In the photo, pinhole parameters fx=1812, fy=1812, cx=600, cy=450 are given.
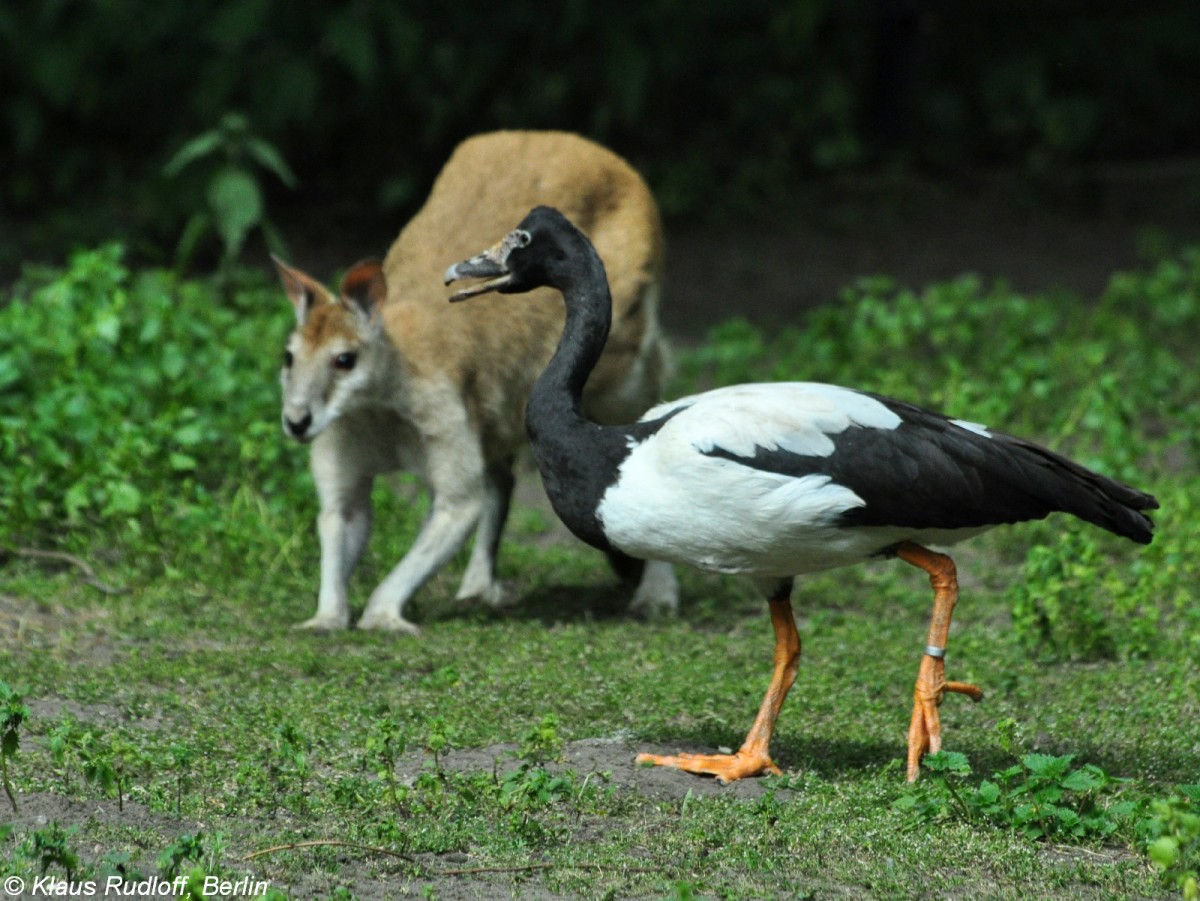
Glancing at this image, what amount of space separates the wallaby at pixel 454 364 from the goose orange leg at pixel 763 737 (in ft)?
6.23

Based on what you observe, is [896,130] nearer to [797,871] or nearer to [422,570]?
[422,570]

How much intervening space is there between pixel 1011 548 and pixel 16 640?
160 inches

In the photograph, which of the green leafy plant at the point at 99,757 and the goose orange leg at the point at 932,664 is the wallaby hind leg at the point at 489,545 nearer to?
the green leafy plant at the point at 99,757

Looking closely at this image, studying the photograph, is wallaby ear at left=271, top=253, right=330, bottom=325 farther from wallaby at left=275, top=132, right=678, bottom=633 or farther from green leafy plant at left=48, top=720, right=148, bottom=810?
green leafy plant at left=48, top=720, right=148, bottom=810

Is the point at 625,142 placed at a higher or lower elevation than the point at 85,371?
higher

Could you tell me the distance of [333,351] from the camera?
6.79 m

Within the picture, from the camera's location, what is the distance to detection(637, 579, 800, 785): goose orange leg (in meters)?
5.05

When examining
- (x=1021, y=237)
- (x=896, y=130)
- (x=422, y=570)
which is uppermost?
(x=896, y=130)

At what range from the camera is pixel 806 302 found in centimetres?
1196

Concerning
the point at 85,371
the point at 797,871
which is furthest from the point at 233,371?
the point at 797,871

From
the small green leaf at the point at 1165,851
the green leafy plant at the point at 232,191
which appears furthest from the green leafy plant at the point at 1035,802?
the green leafy plant at the point at 232,191

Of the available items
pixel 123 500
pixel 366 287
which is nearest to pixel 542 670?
pixel 366 287

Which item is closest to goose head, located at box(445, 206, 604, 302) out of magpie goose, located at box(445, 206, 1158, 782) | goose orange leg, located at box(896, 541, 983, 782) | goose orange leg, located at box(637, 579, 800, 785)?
magpie goose, located at box(445, 206, 1158, 782)

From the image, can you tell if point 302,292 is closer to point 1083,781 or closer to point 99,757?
point 99,757
